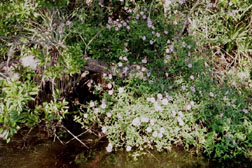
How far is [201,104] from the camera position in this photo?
3230 millimetres

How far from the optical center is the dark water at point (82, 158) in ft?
9.12

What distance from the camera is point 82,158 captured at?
293cm

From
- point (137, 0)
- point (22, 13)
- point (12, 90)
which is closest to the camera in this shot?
point (12, 90)

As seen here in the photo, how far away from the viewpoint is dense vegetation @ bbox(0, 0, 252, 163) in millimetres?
2906

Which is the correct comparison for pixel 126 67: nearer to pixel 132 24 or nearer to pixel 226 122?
pixel 132 24

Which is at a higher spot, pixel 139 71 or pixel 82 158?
pixel 139 71

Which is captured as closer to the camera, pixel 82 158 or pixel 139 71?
pixel 82 158

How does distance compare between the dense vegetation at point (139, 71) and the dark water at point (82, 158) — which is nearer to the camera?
the dark water at point (82, 158)

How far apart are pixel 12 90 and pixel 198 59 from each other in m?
2.73

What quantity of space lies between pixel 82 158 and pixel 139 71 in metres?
1.49

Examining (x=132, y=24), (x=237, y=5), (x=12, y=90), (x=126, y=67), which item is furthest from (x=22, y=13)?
(x=237, y=5)

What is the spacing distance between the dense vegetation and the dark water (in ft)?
0.44

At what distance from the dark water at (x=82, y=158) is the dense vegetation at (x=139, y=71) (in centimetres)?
14

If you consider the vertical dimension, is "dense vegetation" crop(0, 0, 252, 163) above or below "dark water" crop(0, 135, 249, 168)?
above
